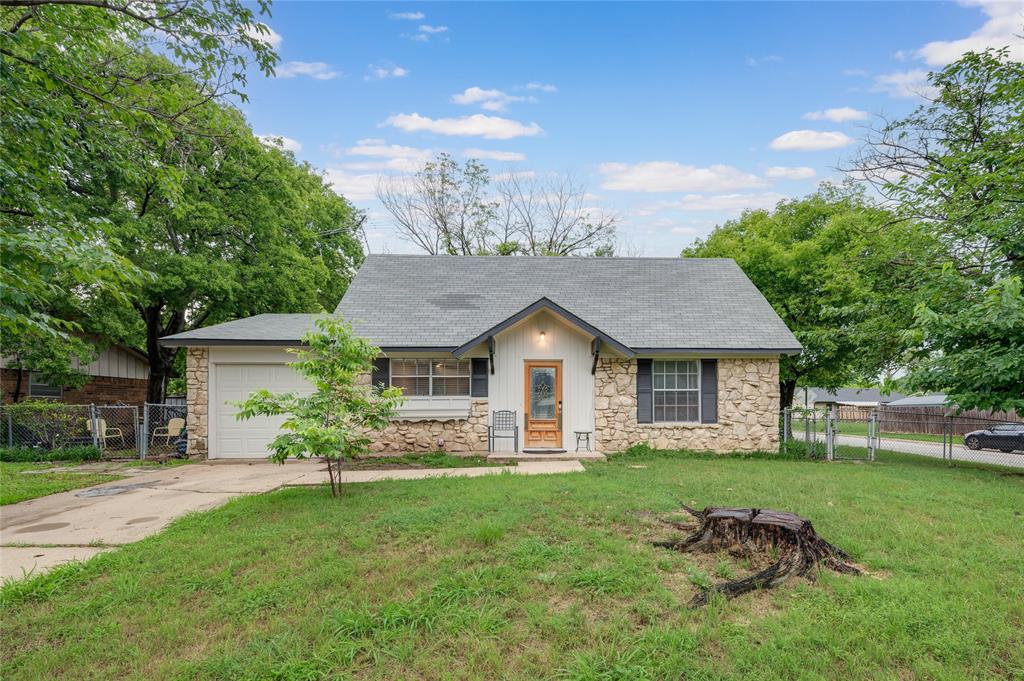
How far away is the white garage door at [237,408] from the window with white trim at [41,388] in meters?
8.68

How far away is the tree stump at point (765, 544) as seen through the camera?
12.9ft

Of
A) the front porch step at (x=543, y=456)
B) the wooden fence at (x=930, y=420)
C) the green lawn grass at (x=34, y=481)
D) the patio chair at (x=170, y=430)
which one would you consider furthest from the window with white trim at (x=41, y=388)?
the wooden fence at (x=930, y=420)

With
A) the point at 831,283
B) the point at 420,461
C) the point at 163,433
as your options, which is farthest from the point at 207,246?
the point at 831,283

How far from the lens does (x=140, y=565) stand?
4355 mm

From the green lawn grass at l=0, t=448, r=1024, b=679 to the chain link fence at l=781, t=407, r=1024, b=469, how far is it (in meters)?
5.94

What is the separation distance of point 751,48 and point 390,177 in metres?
18.2

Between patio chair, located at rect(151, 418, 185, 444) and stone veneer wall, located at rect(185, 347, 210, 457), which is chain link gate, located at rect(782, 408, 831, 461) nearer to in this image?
stone veneer wall, located at rect(185, 347, 210, 457)

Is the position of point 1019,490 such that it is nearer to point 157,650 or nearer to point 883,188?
point 883,188

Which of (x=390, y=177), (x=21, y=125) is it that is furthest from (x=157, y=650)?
(x=390, y=177)

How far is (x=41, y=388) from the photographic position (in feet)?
50.1

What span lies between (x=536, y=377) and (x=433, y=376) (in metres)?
2.53

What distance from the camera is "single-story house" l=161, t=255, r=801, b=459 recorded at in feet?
35.3

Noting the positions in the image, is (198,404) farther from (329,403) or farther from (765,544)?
(765,544)

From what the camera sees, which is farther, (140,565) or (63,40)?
(63,40)
